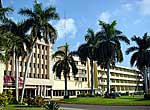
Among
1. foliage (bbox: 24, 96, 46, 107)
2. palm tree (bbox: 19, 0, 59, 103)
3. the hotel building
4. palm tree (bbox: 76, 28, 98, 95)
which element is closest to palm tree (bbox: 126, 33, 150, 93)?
palm tree (bbox: 76, 28, 98, 95)

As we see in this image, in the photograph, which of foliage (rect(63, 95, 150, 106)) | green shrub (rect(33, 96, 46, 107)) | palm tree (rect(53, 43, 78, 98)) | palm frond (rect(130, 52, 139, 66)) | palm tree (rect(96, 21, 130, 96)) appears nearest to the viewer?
green shrub (rect(33, 96, 46, 107))

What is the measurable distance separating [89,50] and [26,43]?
75.8ft

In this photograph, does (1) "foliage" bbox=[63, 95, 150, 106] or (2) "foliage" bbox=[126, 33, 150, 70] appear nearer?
(1) "foliage" bbox=[63, 95, 150, 106]

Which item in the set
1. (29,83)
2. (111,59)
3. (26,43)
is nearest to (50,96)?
(29,83)

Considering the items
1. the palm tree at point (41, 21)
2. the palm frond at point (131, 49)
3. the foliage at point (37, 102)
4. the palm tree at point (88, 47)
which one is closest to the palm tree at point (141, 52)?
the palm frond at point (131, 49)

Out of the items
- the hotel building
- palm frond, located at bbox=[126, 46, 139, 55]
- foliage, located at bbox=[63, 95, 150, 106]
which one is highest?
palm frond, located at bbox=[126, 46, 139, 55]

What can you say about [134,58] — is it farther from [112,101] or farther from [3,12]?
[3,12]

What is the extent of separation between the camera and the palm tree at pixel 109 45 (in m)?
61.1

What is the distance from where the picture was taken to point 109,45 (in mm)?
61125

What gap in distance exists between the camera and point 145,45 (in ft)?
213

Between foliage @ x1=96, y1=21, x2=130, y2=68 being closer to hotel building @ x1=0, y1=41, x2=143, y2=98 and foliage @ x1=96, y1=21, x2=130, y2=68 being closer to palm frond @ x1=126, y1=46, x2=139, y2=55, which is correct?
palm frond @ x1=126, y1=46, x2=139, y2=55

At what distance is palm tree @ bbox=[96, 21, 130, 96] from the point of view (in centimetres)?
6109

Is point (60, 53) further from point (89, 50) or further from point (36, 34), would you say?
point (36, 34)

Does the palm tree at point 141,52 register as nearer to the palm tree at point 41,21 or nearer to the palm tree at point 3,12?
the palm tree at point 41,21
